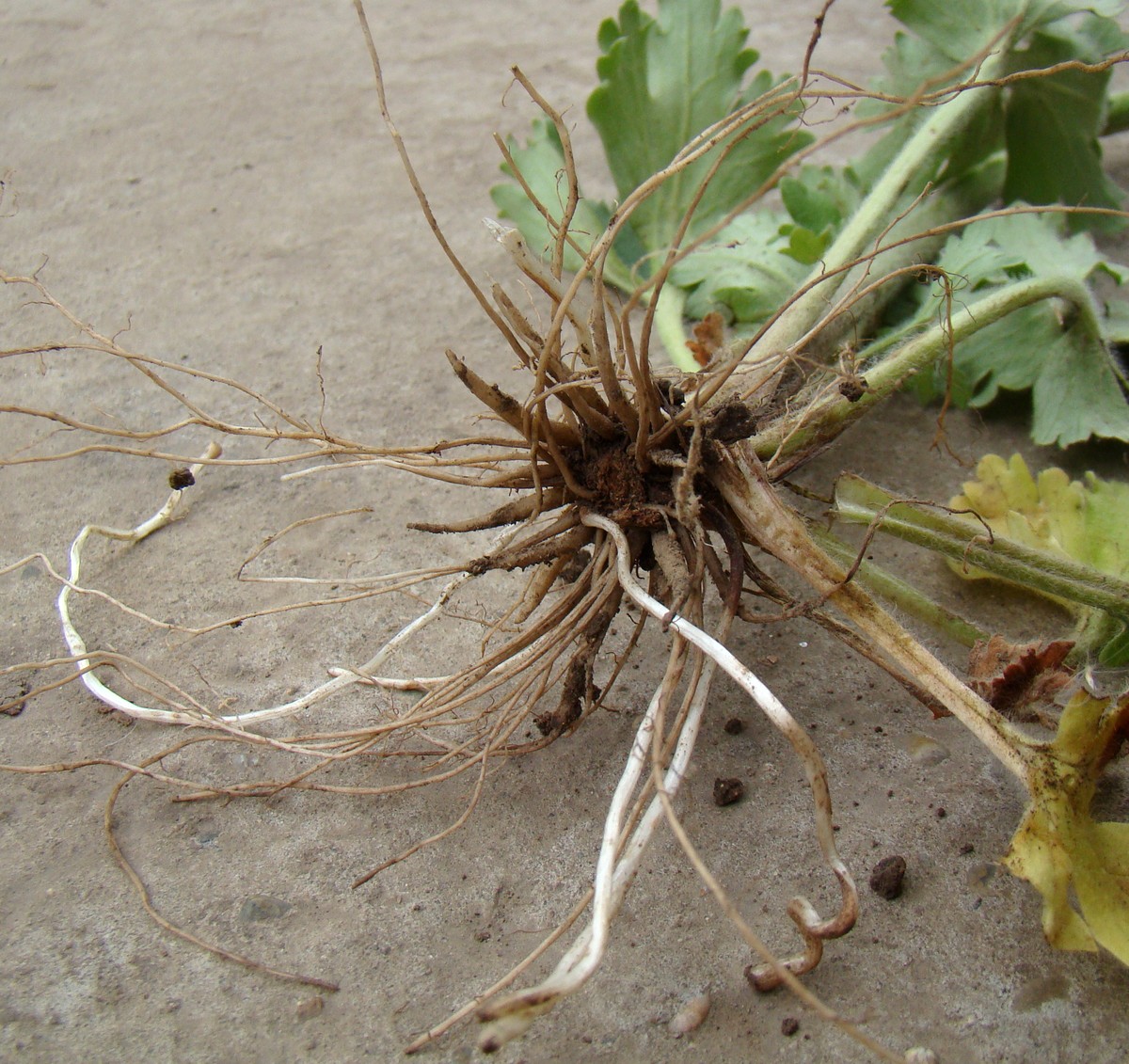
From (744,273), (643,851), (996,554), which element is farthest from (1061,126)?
(643,851)

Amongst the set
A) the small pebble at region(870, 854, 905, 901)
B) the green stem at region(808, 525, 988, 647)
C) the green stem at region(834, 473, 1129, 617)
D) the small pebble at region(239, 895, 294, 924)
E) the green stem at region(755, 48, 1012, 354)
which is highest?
the green stem at region(755, 48, 1012, 354)

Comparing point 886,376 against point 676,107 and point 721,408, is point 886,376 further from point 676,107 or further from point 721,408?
point 676,107

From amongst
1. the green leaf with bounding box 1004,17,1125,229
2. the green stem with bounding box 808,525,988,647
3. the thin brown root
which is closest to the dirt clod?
the thin brown root

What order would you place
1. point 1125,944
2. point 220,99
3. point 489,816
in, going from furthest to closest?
point 220,99, point 489,816, point 1125,944

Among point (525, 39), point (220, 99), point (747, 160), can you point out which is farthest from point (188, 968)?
point (525, 39)

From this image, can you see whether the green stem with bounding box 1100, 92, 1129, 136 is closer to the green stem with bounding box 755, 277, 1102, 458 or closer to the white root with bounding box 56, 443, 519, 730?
the green stem with bounding box 755, 277, 1102, 458

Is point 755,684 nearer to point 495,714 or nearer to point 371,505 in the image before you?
point 495,714
